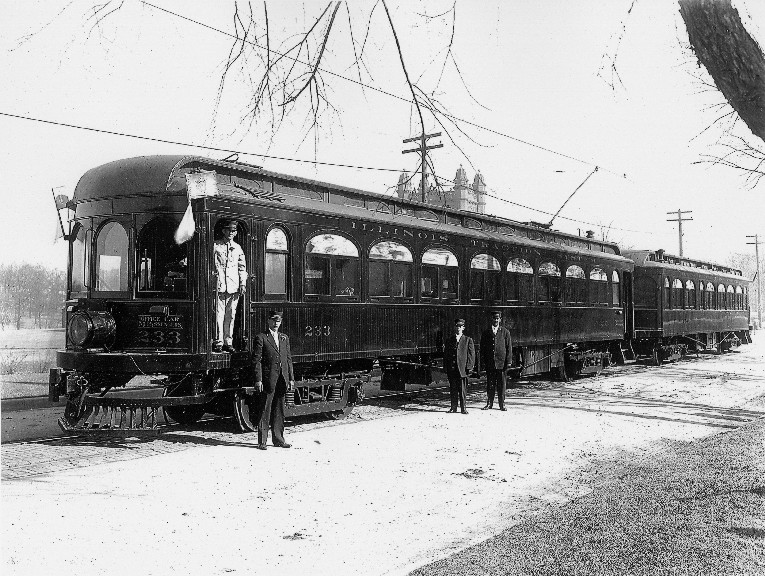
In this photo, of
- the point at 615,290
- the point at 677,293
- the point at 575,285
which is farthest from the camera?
the point at 677,293

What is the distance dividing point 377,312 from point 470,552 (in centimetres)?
701

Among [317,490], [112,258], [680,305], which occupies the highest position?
[112,258]

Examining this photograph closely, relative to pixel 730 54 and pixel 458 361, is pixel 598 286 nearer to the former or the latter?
pixel 458 361

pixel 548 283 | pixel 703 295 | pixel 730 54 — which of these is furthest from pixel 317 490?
pixel 703 295

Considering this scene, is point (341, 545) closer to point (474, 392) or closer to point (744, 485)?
point (744, 485)

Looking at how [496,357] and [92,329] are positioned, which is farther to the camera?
[496,357]

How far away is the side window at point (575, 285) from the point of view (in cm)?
1844

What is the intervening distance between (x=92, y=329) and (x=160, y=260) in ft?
4.11

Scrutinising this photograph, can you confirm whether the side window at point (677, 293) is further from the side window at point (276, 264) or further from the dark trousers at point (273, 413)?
the dark trousers at point (273, 413)

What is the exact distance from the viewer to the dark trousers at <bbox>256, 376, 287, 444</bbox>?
905 cm

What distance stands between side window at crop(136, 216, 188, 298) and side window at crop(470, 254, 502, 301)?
668cm

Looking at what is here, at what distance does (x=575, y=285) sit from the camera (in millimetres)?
18781

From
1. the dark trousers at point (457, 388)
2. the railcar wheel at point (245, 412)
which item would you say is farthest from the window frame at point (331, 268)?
the dark trousers at point (457, 388)

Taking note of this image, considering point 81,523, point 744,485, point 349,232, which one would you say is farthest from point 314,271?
point 744,485
